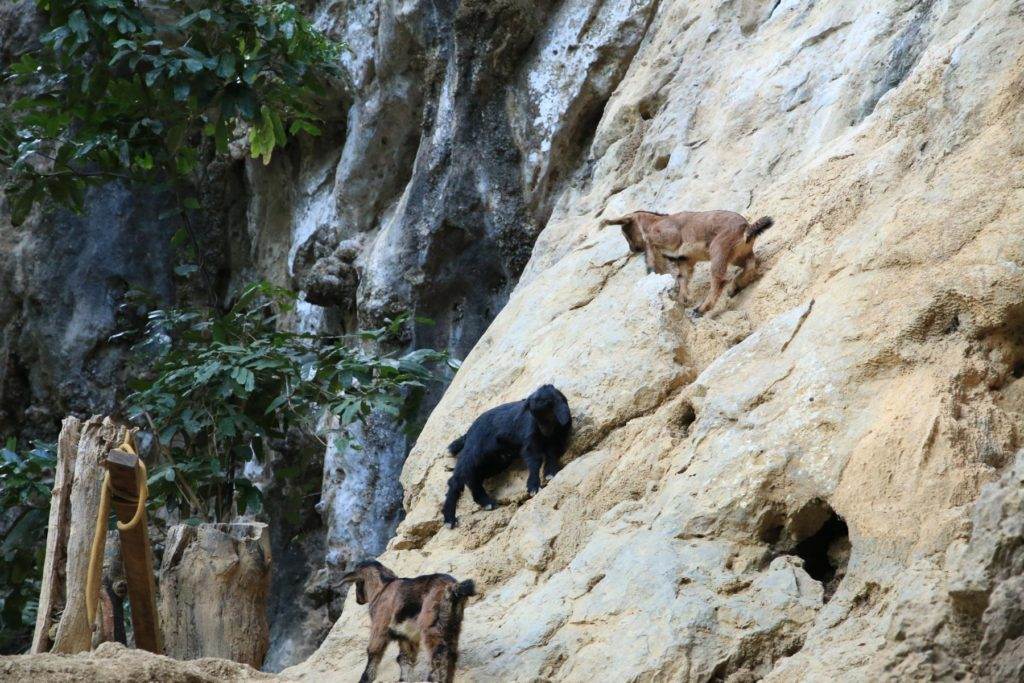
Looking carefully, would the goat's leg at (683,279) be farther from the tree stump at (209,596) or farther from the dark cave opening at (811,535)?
the tree stump at (209,596)

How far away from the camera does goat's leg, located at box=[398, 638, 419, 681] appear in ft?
20.7

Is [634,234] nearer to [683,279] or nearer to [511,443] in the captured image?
[683,279]

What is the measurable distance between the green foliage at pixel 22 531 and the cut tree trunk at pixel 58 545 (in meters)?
3.78

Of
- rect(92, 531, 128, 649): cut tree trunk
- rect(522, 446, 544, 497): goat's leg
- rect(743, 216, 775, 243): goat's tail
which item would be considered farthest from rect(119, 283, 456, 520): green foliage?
rect(743, 216, 775, 243): goat's tail

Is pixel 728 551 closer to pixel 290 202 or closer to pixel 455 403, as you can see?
pixel 455 403

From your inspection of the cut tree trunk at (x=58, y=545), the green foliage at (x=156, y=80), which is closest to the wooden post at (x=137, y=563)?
the cut tree trunk at (x=58, y=545)

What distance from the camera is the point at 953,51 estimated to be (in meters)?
7.27

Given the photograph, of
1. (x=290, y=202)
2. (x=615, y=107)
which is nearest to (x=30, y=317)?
(x=290, y=202)

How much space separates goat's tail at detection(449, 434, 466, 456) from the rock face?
25 centimetres

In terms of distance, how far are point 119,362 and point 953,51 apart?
40.4 feet

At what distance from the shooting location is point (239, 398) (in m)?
11.5

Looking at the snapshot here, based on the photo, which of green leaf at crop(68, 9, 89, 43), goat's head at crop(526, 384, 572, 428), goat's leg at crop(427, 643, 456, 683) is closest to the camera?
goat's leg at crop(427, 643, 456, 683)

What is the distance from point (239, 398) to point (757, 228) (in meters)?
5.85

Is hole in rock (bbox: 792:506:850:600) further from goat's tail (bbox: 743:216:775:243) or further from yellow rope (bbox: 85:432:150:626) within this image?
yellow rope (bbox: 85:432:150:626)
